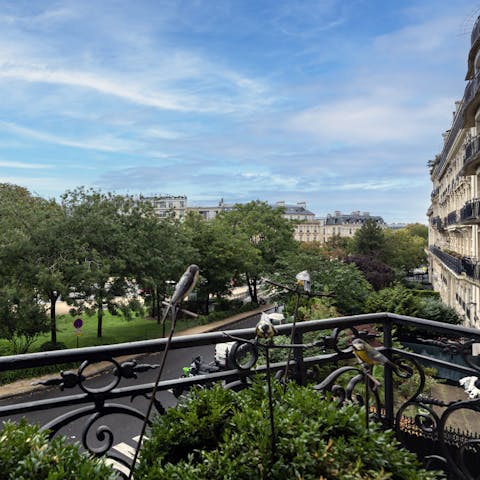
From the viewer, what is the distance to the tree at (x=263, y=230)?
3694 cm

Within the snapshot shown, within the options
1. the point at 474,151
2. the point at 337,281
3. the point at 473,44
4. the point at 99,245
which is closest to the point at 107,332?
the point at 99,245

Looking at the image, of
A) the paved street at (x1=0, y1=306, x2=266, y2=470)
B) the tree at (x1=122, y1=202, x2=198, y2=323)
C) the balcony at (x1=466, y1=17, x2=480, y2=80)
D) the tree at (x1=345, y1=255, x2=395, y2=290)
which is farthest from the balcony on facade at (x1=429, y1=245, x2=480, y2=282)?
the tree at (x1=122, y1=202, x2=198, y2=323)

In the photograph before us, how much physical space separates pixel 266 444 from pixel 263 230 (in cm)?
3637

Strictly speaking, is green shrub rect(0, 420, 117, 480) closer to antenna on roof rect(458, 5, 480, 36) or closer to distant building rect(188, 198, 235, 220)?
antenna on roof rect(458, 5, 480, 36)

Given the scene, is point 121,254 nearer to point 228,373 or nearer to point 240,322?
point 240,322

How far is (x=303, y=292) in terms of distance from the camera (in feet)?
6.87

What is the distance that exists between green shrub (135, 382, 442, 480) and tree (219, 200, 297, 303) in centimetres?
3363

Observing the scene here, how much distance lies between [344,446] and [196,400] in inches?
23.5

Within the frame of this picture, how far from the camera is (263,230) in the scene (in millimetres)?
37812

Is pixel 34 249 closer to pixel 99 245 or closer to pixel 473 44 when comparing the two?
pixel 99 245

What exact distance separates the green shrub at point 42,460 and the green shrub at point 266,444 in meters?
0.19

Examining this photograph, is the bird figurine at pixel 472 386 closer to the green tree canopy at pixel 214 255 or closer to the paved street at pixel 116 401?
the paved street at pixel 116 401

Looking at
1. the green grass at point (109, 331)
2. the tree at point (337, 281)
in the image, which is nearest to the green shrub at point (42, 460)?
the tree at point (337, 281)

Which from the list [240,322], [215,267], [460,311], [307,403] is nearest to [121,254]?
[215,267]
